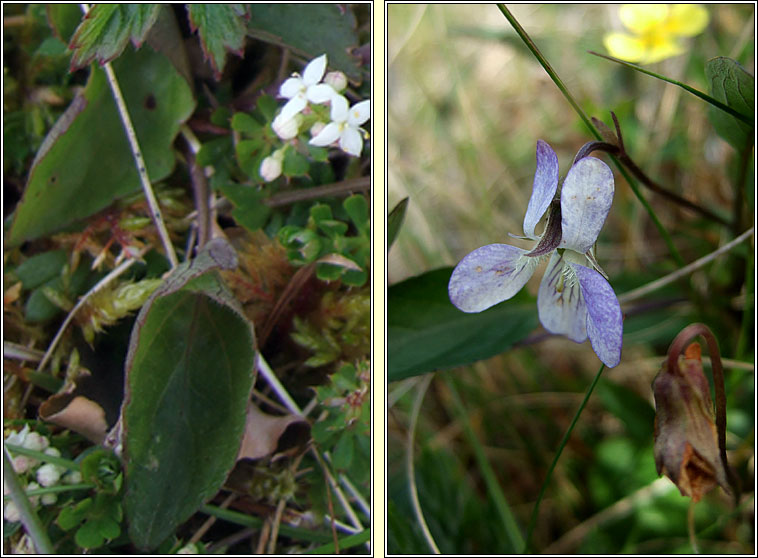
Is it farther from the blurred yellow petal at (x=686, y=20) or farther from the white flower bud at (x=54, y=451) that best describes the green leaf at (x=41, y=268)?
the blurred yellow petal at (x=686, y=20)

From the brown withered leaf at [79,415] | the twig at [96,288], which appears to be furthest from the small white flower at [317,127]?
the brown withered leaf at [79,415]

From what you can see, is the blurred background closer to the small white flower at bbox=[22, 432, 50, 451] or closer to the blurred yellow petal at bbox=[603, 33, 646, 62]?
the blurred yellow petal at bbox=[603, 33, 646, 62]

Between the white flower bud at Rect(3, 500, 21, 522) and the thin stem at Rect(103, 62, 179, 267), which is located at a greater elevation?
the thin stem at Rect(103, 62, 179, 267)

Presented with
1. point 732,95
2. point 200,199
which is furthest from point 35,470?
point 732,95

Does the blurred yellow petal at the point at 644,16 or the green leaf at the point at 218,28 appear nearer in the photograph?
the green leaf at the point at 218,28

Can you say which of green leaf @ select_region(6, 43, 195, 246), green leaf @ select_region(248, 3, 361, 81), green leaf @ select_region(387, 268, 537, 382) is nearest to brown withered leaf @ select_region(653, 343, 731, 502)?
green leaf @ select_region(387, 268, 537, 382)
